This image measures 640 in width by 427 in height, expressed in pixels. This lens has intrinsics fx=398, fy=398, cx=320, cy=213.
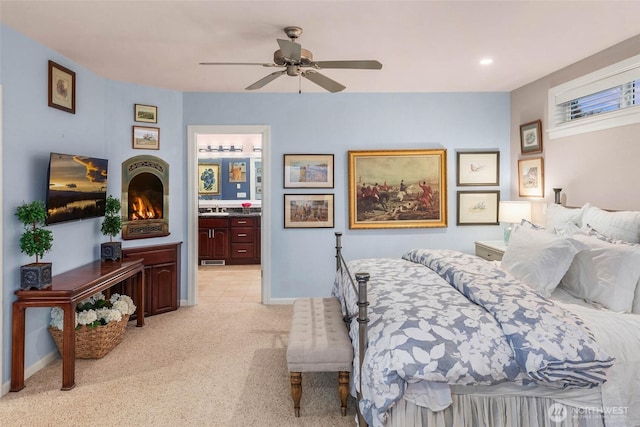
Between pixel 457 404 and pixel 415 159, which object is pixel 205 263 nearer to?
pixel 415 159

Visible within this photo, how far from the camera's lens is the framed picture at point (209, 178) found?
27.4ft

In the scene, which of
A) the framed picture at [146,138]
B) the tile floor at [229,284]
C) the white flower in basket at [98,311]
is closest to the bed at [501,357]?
the white flower in basket at [98,311]

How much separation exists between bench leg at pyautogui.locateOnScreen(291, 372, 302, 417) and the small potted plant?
2495mm

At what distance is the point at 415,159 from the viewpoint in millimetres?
4910

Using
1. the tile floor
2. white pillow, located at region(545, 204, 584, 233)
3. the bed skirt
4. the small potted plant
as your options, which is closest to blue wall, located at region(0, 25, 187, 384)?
the small potted plant

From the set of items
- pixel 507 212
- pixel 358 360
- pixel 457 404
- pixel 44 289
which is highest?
pixel 507 212

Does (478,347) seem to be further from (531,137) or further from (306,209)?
(531,137)

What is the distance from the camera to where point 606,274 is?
2488 millimetres

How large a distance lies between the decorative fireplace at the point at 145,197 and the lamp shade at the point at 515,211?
3872 mm

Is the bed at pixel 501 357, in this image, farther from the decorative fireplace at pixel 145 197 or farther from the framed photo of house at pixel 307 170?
the decorative fireplace at pixel 145 197

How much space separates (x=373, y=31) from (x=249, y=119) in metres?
2.25

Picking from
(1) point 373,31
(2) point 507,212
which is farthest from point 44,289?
(2) point 507,212

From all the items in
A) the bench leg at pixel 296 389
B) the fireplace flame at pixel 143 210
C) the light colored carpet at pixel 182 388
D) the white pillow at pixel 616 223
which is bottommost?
the light colored carpet at pixel 182 388

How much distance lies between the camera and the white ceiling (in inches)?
104
